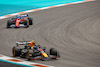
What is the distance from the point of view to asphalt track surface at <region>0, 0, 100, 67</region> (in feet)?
34.8

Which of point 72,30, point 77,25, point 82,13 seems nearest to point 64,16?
point 82,13

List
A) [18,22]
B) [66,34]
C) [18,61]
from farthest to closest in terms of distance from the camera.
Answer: [18,22] → [66,34] → [18,61]

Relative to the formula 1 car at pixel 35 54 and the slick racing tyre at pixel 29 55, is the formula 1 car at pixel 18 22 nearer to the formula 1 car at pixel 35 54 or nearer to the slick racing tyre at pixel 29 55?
the formula 1 car at pixel 35 54

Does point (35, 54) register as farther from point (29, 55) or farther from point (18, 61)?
point (18, 61)

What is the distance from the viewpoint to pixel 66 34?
14.9 m

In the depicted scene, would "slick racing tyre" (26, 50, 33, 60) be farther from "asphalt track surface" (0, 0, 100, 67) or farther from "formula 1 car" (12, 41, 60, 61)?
"asphalt track surface" (0, 0, 100, 67)

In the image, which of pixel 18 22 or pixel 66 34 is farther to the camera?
pixel 18 22

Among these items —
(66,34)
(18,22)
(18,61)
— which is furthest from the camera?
(18,22)

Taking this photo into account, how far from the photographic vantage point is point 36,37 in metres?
14.2

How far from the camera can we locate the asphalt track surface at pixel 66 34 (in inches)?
417

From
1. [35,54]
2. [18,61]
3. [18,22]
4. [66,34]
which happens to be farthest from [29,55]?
[18,22]

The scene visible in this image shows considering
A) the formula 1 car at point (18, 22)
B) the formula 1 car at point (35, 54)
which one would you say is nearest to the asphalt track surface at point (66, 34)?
the formula 1 car at point (35, 54)

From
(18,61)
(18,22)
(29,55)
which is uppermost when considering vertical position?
(18,22)

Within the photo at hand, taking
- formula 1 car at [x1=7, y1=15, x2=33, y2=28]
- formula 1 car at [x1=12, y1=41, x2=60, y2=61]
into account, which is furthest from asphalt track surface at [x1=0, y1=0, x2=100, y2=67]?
formula 1 car at [x1=7, y1=15, x2=33, y2=28]
